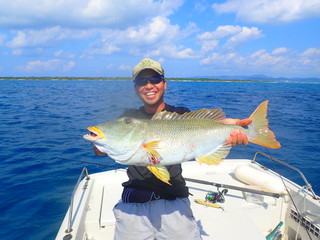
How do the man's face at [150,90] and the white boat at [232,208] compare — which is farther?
the white boat at [232,208]

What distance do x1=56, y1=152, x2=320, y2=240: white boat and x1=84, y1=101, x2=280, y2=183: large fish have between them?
1.77m

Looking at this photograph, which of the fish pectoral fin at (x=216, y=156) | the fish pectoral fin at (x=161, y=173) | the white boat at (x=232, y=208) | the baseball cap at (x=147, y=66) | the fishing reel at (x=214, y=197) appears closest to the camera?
the fish pectoral fin at (x=161, y=173)

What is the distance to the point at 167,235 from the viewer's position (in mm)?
3271

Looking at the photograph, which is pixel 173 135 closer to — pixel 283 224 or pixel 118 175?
pixel 118 175

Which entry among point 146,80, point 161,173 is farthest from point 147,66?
point 161,173

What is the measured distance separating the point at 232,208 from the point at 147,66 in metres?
3.64

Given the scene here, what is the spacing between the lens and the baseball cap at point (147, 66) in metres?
3.55

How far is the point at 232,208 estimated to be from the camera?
4914 mm

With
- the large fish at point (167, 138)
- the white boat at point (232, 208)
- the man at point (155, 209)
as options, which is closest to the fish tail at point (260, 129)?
the large fish at point (167, 138)

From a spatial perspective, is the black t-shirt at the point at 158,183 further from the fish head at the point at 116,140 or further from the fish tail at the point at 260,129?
the fish tail at the point at 260,129

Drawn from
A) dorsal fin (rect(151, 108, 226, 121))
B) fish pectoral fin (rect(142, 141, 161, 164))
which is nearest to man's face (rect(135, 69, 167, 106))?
dorsal fin (rect(151, 108, 226, 121))

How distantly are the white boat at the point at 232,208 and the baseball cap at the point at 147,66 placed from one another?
2434 millimetres

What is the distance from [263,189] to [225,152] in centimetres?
311

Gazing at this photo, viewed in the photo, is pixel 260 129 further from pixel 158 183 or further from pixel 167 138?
pixel 158 183
